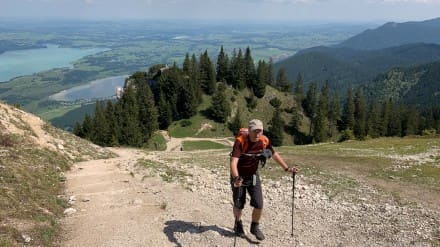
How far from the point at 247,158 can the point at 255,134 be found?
1.00 m

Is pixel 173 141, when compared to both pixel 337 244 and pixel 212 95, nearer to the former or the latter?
pixel 212 95

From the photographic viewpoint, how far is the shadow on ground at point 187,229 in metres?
13.7

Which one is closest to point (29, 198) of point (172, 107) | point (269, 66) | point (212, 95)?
point (172, 107)

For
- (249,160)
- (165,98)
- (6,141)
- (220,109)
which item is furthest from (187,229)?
(165,98)

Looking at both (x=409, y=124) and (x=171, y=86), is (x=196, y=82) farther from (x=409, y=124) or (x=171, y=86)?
(x=409, y=124)

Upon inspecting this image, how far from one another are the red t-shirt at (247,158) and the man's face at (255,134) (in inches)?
6.9

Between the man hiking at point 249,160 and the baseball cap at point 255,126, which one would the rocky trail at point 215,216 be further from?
the baseball cap at point 255,126

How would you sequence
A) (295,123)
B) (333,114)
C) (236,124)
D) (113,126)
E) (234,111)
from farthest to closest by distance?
1. (333,114)
2. (295,123)
3. (234,111)
4. (236,124)
5. (113,126)

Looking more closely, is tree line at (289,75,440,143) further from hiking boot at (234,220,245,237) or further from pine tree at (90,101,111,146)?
hiking boot at (234,220,245,237)

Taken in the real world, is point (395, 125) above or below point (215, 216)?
below

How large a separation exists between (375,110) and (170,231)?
397 ft

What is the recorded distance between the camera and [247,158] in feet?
38.6

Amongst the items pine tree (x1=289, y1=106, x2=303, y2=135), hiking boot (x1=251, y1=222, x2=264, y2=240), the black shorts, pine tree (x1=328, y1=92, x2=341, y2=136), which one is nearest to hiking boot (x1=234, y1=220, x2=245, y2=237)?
hiking boot (x1=251, y1=222, x2=264, y2=240)

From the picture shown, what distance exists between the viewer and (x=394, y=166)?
1095 inches
